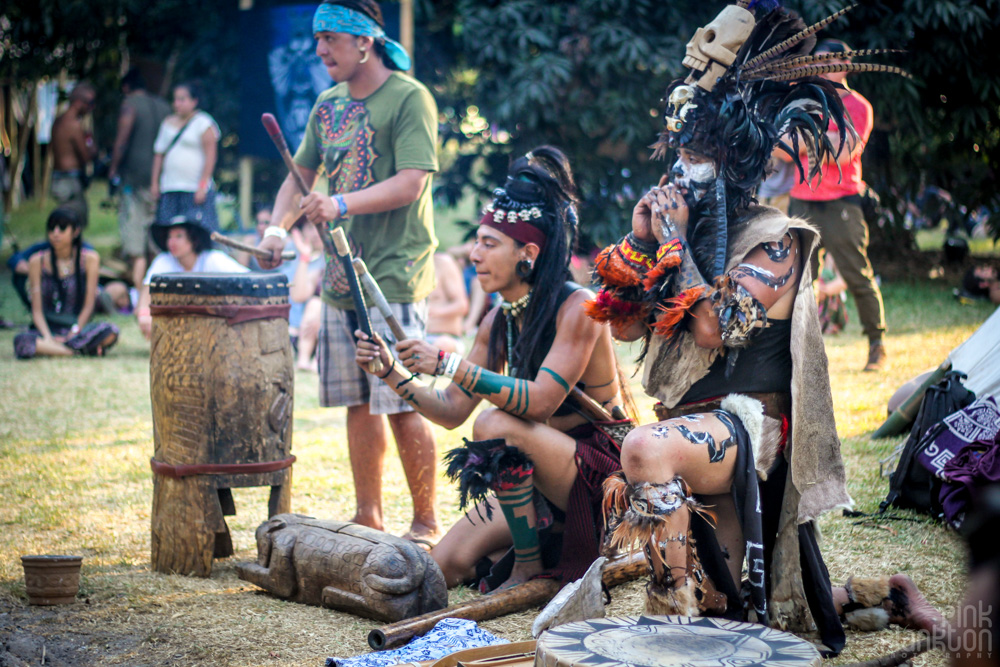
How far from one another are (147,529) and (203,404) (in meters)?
0.99

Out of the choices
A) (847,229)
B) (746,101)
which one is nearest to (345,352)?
(746,101)

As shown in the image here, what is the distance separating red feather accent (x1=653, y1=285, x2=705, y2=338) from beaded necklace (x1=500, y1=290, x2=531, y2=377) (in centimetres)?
78

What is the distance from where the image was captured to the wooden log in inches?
109

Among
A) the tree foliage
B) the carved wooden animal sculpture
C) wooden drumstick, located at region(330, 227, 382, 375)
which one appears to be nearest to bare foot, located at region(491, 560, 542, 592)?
the carved wooden animal sculpture

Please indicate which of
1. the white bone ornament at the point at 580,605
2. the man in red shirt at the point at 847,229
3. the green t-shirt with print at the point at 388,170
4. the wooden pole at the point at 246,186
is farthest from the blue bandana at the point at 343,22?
the wooden pole at the point at 246,186

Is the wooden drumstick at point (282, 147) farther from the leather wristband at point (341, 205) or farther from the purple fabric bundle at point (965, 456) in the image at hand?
the purple fabric bundle at point (965, 456)

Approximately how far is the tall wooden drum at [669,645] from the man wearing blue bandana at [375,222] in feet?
6.04

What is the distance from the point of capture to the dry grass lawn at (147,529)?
2861 mm

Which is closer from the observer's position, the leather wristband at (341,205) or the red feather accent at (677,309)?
the red feather accent at (677,309)

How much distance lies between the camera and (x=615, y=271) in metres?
2.80

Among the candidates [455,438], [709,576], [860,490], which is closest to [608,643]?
[709,576]

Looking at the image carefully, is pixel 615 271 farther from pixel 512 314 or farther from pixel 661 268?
pixel 512 314

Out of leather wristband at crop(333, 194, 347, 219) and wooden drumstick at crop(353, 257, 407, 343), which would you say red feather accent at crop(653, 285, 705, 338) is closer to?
wooden drumstick at crop(353, 257, 407, 343)

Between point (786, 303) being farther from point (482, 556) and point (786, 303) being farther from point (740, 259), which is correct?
point (482, 556)
